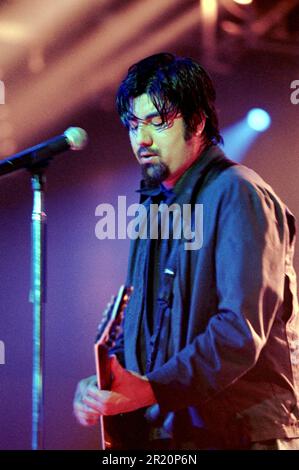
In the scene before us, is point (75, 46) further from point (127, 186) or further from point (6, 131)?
point (127, 186)

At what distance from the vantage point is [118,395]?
1.54 metres

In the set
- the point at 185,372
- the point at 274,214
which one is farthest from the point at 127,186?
the point at 185,372

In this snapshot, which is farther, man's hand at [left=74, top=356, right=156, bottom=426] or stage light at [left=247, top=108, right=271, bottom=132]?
stage light at [left=247, top=108, right=271, bottom=132]

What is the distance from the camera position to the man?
60.7 inches

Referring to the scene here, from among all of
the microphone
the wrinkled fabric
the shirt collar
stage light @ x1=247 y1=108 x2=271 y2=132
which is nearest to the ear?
the shirt collar

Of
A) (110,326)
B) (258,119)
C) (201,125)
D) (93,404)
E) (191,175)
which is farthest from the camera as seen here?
(258,119)

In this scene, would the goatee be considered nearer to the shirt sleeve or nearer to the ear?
the ear

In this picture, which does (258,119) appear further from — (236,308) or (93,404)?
(93,404)

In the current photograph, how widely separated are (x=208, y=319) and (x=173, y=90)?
2.39ft

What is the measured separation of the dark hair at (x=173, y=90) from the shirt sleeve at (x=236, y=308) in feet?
1.24

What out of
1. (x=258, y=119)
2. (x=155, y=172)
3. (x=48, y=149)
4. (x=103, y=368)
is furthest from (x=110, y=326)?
(x=258, y=119)

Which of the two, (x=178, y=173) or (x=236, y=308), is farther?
(x=178, y=173)

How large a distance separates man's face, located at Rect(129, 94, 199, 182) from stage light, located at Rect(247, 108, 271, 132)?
724 mm

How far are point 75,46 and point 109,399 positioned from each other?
1462mm
